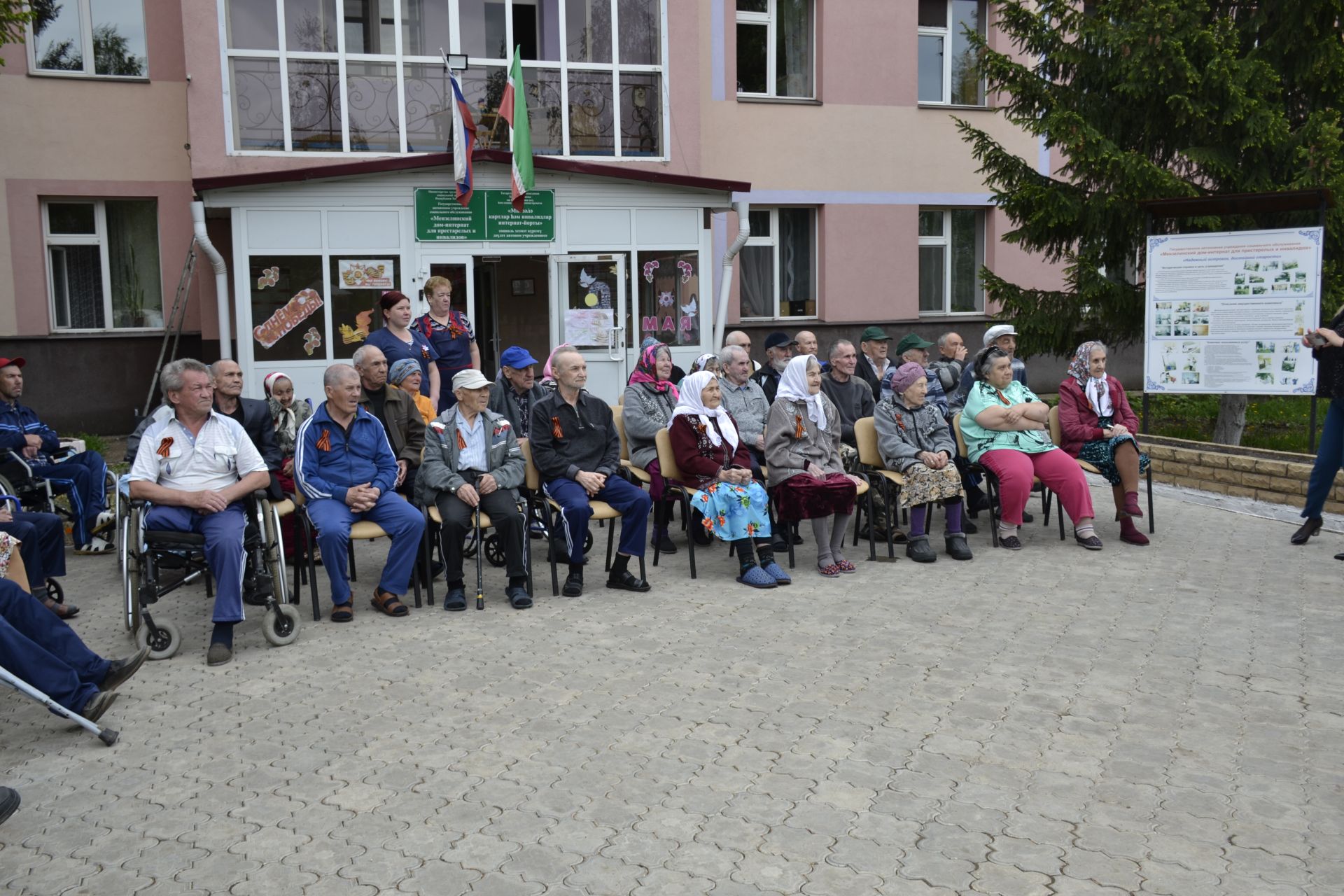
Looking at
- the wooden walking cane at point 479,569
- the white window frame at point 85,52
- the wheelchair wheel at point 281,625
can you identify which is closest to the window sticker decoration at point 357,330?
the white window frame at point 85,52

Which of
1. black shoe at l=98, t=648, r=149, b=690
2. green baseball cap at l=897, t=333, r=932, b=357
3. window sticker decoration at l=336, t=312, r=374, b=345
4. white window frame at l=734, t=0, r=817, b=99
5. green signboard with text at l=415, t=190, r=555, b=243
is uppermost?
white window frame at l=734, t=0, r=817, b=99

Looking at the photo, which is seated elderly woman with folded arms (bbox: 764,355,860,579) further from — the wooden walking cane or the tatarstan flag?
the tatarstan flag

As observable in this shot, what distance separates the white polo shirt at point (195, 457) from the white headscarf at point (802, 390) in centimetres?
345

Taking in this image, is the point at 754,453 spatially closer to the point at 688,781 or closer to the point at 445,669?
the point at 445,669

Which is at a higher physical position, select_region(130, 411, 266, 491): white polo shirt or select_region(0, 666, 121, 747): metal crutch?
select_region(130, 411, 266, 491): white polo shirt

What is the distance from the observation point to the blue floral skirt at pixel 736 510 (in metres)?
7.39

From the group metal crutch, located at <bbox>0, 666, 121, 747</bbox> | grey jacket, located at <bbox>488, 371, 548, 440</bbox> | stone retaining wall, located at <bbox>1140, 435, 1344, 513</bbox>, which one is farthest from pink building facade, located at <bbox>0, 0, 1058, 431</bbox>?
metal crutch, located at <bbox>0, 666, 121, 747</bbox>

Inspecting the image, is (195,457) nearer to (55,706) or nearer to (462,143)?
(55,706)

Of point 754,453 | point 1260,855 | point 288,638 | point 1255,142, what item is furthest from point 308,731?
point 1255,142

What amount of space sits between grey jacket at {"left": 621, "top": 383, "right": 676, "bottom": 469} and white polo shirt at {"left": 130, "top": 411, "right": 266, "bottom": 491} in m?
2.91

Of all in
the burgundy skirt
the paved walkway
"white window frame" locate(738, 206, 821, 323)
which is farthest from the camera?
"white window frame" locate(738, 206, 821, 323)

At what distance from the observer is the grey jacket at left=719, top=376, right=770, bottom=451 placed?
8609mm

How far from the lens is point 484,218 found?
13.6 metres

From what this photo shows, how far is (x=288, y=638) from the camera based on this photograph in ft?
20.0
